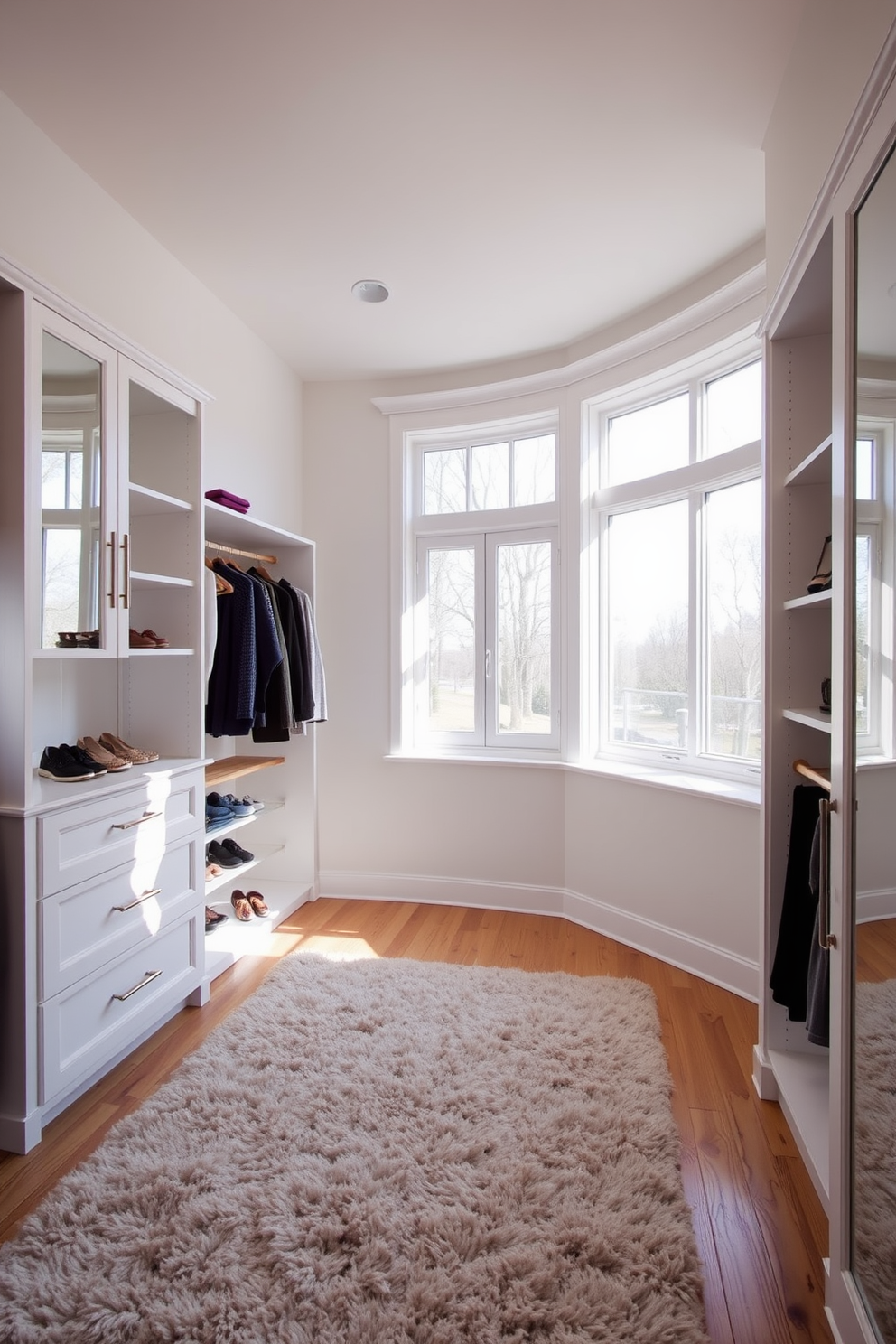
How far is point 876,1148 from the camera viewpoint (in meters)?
1.10

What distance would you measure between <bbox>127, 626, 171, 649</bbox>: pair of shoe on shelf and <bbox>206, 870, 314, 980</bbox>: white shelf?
1.30m

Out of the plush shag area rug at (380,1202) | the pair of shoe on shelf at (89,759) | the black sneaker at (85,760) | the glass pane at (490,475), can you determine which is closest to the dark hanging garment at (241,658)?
the pair of shoe on shelf at (89,759)

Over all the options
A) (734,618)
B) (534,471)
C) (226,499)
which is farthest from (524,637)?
(226,499)

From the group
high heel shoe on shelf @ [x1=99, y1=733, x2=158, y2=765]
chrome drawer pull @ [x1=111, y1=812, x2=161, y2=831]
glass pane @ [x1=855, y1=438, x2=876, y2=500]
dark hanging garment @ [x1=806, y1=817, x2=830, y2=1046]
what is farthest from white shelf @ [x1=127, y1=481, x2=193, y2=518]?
dark hanging garment @ [x1=806, y1=817, x2=830, y2=1046]

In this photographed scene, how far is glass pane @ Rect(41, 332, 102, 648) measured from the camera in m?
1.85

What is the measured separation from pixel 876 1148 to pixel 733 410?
2.60 metres

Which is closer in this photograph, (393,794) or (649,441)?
(649,441)

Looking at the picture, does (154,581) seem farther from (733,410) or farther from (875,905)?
(733,410)

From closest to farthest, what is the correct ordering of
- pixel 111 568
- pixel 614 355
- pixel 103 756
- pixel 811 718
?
pixel 811 718 → pixel 111 568 → pixel 103 756 → pixel 614 355

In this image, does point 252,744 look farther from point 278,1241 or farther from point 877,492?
point 877,492

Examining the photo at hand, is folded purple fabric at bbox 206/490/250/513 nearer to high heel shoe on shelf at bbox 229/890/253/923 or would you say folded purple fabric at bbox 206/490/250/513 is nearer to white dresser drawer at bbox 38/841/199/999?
white dresser drawer at bbox 38/841/199/999

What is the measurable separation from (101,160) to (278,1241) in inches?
122

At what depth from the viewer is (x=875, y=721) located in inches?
43.1

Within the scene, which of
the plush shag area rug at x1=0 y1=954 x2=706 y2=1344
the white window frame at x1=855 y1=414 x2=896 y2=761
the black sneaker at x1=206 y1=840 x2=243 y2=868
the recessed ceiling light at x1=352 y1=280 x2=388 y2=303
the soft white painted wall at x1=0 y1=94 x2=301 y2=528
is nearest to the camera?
the white window frame at x1=855 y1=414 x2=896 y2=761
